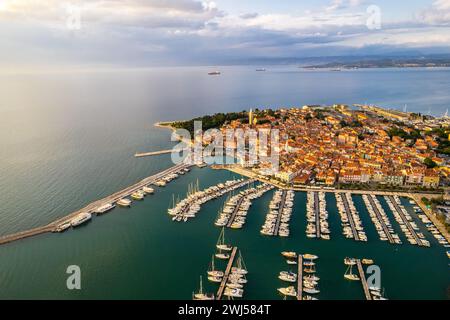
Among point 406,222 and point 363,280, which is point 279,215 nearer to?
point 363,280

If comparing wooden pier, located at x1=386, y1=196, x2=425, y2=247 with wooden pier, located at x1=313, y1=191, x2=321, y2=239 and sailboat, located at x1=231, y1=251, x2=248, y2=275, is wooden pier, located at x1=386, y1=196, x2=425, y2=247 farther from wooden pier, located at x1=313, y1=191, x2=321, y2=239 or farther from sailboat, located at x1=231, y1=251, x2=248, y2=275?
sailboat, located at x1=231, y1=251, x2=248, y2=275

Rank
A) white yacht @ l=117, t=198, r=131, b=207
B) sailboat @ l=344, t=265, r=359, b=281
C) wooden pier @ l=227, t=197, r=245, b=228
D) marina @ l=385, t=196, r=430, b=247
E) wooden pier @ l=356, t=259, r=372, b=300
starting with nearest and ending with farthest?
wooden pier @ l=356, t=259, r=372, b=300 < sailboat @ l=344, t=265, r=359, b=281 < marina @ l=385, t=196, r=430, b=247 < wooden pier @ l=227, t=197, r=245, b=228 < white yacht @ l=117, t=198, r=131, b=207

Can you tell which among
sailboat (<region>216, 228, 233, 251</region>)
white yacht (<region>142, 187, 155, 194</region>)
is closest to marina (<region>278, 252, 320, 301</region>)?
sailboat (<region>216, 228, 233, 251</region>)

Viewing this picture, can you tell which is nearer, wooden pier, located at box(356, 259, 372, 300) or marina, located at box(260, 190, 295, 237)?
wooden pier, located at box(356, 259, 372, 300)

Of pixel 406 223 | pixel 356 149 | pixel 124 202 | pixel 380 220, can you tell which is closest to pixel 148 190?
pixel 124 202

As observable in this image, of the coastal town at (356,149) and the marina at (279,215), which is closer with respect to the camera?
the marina at (279,215)

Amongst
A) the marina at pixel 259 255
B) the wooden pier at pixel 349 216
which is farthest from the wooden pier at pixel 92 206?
the wooden pier at pixel 349 216

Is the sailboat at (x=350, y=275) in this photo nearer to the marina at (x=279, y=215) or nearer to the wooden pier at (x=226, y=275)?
the marina at (x=279, y=215)
